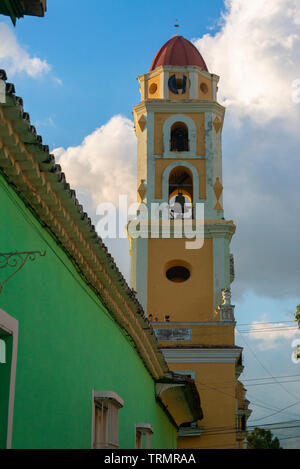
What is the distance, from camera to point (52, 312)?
20.0 feet

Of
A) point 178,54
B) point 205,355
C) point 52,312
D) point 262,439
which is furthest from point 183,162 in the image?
point 262,439

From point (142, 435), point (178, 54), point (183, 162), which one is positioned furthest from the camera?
point (178, 54)

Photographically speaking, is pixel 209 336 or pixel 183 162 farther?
pixel 183 162

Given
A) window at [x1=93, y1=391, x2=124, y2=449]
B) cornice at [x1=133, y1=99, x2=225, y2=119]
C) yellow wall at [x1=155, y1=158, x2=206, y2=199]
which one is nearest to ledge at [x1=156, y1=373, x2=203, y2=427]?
window at [x1=93, y1=391, x2=124, y2=449]

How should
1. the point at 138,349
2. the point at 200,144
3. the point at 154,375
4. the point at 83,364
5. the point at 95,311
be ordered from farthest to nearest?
the point at 200,144 → the point at 154,375 → the point at 138,349 → the point at 95,311 → the point at 83,364

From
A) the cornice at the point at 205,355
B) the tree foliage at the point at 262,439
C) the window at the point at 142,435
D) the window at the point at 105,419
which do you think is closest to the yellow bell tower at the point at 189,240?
the cornice at the point at 205,355

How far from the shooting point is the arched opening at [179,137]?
74.8 feet

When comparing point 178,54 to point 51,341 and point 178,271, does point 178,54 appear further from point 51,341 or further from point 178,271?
point 51,341

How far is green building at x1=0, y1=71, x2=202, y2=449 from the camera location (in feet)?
16.3

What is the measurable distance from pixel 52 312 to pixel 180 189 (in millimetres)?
16987

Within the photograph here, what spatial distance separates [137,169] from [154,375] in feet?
35.6
